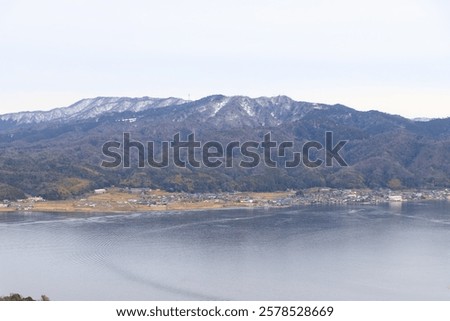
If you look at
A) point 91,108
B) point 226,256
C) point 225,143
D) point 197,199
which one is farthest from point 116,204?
point 91,108

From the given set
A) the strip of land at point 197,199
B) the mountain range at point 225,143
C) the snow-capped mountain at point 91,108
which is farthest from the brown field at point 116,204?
the snow-capped mountain at point 91,108

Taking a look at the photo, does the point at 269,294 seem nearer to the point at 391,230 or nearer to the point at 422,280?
the point at 422,280

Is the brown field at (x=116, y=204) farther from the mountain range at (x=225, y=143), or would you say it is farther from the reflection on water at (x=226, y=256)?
the reflection on water at (x=226, y=256)

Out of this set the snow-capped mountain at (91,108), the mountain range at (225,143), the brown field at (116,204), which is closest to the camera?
the brown field at (116,204)

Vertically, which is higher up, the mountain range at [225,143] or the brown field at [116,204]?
the mountain range at [225,143]

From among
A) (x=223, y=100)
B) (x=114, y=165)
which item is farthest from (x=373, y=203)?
(x=223, y=100)

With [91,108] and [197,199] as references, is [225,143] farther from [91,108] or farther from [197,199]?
[91,108]
